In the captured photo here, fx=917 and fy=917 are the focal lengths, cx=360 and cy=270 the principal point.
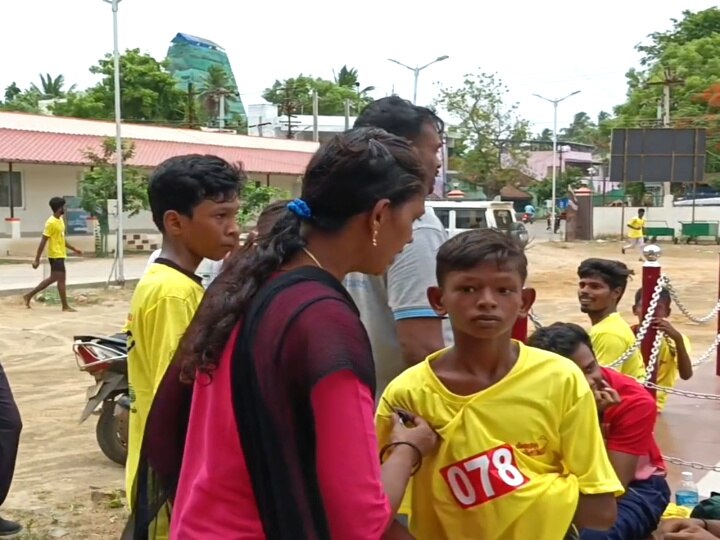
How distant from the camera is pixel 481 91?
43.5 meters

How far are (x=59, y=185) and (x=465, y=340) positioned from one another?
27.8 m

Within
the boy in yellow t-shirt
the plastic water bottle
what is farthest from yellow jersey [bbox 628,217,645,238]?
the boy in yellow t-shirt

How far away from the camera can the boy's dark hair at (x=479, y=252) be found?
7.16 feet

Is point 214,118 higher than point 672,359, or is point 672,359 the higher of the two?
point 214,118

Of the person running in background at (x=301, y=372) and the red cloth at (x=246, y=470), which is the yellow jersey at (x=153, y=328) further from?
the red cloth at (x=246, y=470)

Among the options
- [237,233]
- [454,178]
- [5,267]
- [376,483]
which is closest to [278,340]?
[376,483]

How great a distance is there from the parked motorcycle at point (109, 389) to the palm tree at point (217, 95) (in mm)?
42792

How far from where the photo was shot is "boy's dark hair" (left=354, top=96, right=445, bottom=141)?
272 cm

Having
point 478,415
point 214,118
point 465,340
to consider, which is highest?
point 214,118

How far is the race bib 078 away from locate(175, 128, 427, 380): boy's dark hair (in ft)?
2.36

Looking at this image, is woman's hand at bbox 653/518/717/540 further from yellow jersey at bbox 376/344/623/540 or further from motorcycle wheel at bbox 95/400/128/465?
motorcycle wheel at bbox 95/400/128/465

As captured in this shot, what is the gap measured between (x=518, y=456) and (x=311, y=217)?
82 cm

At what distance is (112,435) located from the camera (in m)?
6.05

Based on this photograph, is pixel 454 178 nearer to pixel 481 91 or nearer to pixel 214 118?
pixel 481 91
